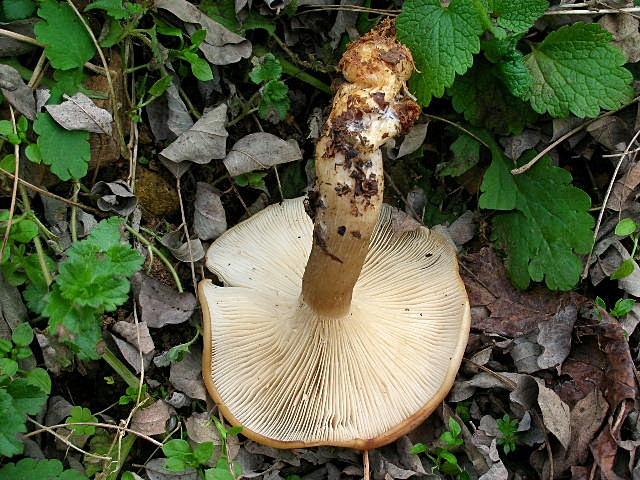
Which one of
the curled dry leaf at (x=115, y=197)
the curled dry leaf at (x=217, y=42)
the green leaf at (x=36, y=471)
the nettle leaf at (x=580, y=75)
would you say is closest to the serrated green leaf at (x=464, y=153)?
the nettle leaf at (x=580, y=75)

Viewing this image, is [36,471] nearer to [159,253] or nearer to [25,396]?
[25,396]

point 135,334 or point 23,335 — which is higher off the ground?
point 23,335

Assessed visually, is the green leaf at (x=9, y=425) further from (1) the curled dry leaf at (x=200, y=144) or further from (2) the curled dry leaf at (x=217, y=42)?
(2) the curled dry leaf at (x=217, y=42)

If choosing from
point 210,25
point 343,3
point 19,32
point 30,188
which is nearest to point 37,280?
point 30,188

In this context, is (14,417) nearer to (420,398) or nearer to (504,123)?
(420,398)

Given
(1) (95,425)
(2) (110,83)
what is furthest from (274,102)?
(1) (95,425)

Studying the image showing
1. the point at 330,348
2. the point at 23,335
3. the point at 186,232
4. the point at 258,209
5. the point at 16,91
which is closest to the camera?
the point at 23,335
